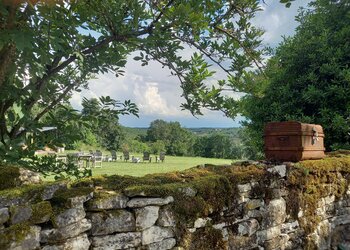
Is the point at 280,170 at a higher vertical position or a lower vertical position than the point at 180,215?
higher

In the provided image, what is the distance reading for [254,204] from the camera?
10.0 ft

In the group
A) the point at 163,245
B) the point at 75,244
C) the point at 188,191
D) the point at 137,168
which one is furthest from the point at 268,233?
the point at 137,168

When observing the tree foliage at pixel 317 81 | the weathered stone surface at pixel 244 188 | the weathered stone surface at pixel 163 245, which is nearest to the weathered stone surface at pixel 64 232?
the weathered stone surface at pixel 163 245

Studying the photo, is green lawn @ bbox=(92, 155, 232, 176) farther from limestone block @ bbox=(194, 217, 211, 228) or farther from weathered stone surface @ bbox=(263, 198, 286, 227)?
limestone block @ bbox=(194, 217, 211, 228)

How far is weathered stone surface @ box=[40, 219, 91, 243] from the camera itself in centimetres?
175

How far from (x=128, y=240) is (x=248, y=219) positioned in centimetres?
138

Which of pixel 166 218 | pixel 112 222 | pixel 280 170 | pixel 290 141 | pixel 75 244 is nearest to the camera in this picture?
pixel 75 244

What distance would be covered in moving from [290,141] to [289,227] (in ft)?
3.53

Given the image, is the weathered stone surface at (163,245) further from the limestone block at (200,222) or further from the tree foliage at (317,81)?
the tree foliage at (317,81)

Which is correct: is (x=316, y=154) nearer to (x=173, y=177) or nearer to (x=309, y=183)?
(x=309, y=183)

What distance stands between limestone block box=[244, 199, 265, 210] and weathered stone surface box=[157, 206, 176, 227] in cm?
98

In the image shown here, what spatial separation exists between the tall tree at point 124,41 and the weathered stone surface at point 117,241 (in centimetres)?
91

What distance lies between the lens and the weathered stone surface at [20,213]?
5.45 ft

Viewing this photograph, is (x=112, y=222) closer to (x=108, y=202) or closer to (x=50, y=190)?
(x=108, y=202)
